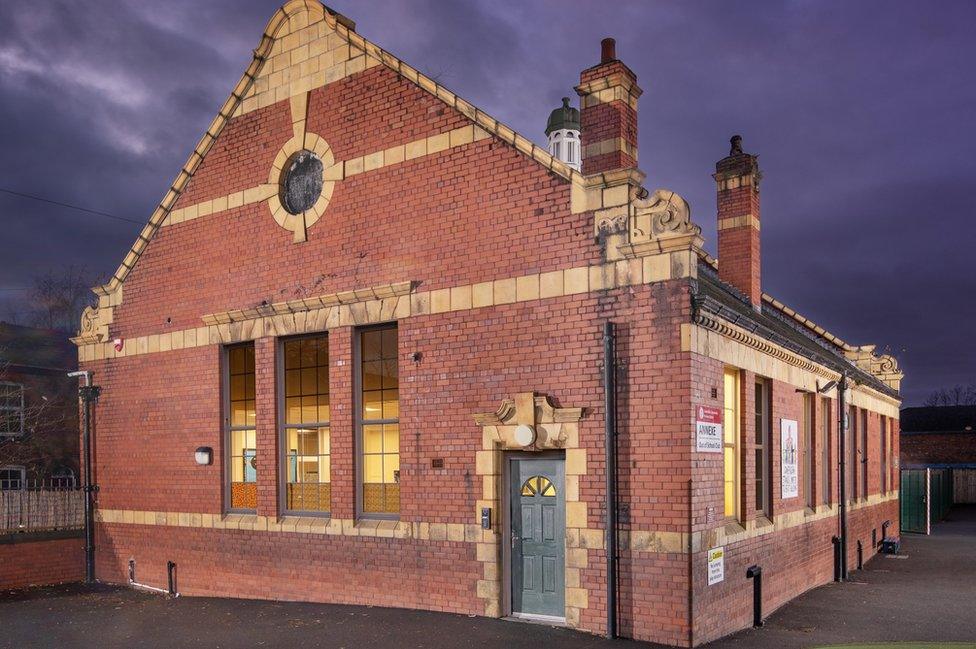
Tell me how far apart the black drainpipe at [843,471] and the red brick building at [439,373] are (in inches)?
7.1

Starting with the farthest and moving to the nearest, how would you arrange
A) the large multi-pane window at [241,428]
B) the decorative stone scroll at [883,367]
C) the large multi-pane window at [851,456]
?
the decorative stone scroll at [883,367]
the large multi-pane window at [851,456]
the large multi-pane window at [241,428]

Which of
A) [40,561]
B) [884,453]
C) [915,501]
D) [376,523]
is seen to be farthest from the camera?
[915,501]

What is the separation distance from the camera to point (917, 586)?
14.1m

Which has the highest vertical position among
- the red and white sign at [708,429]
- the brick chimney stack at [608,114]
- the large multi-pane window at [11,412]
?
the brick chimney stack at [608,114]

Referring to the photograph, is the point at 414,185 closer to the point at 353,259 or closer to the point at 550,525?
the point at 353,259

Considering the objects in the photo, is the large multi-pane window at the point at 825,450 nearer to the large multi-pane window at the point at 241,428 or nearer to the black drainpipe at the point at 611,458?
the black drainpipe at the point at 611,458

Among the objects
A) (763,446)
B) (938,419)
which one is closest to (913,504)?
(763,446)

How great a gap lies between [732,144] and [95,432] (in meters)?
13.3

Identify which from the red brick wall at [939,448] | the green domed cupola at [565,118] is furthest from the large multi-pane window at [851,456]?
the red brick wall at [939,448]

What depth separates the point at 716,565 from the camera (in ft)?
30.8

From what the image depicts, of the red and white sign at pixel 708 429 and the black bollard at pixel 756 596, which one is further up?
the red and white sign at pixel 708 429

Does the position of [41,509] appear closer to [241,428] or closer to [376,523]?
[241,428]

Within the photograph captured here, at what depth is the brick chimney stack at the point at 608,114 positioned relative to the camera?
10.2 m

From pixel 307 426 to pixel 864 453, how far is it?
12845mm
